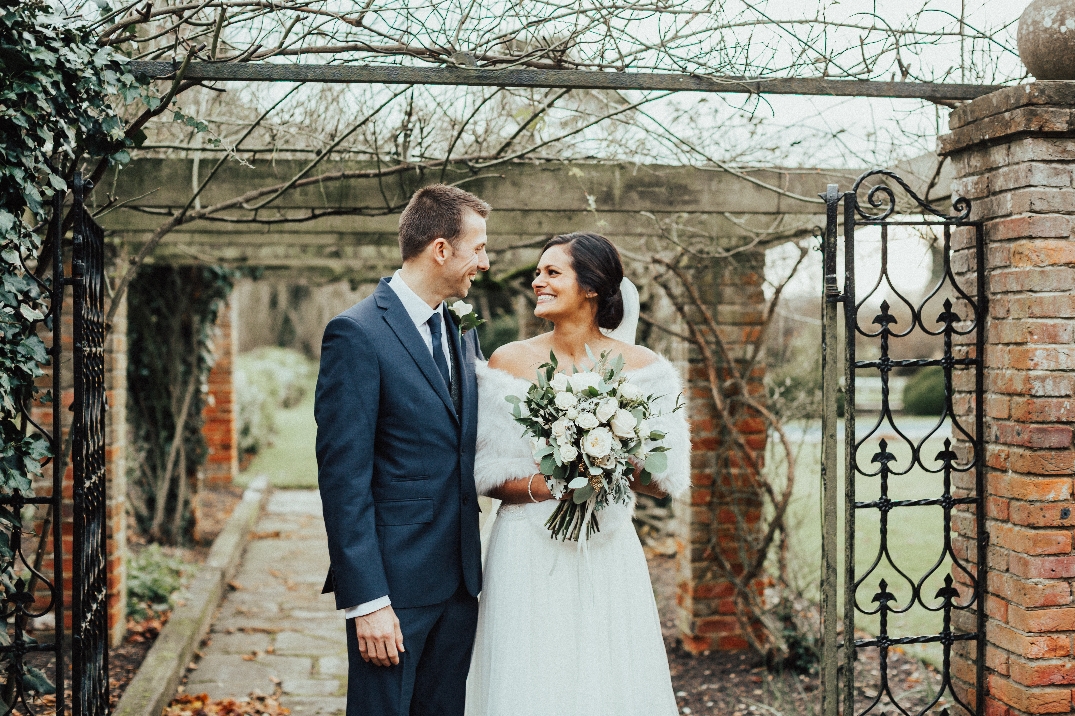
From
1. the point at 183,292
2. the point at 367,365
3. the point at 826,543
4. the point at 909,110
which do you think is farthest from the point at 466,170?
the point at 183,292

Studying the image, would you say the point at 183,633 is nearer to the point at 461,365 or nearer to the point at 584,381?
the point at 461,365

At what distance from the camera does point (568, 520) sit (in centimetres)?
307

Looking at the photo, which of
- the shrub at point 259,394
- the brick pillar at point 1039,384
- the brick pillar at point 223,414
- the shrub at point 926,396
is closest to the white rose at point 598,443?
the brick pillar at point 1039,384

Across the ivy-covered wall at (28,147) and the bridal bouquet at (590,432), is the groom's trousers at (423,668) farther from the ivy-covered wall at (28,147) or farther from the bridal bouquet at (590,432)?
the ivy-covered wall at (28,147)

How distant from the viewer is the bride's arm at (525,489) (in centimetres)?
314

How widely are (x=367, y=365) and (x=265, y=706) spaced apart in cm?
314

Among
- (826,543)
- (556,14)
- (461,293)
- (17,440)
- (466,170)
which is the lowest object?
(826,543)

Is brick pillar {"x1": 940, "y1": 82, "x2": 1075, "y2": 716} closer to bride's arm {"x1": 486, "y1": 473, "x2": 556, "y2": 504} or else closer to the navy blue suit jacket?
bride's arm {"x1": 486, "y1": 473, "x2": 556, "y2": 504}

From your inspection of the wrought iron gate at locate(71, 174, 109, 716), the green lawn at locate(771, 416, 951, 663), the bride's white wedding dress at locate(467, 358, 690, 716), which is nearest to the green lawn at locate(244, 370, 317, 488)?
the green lawn at locate(771, 416, 951, 663)

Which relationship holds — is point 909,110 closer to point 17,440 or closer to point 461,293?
point 461,293

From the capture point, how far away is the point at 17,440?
9.75 feet

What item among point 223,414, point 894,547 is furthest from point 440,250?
point 223,414

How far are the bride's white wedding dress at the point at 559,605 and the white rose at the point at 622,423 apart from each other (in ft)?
1.08

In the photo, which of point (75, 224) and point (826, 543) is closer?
point (75, 224)
